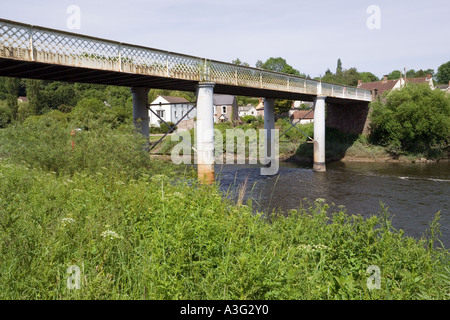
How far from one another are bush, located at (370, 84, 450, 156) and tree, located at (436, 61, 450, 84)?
321 ft

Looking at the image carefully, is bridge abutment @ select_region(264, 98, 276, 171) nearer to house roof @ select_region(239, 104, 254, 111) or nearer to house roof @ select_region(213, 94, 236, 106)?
house roof @ select_region(213, 94, 236, 106)

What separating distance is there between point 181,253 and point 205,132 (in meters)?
13.8

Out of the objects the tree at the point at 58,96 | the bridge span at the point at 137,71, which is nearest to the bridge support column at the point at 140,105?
the bridge span at the point at 137,71

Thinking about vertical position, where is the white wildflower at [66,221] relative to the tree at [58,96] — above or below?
below

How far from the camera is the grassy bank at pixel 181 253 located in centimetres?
395

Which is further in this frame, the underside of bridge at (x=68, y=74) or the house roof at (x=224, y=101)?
the house roof at (x=224, y=101)

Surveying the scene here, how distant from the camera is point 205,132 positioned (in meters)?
18.0

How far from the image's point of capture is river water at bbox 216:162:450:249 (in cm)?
1345

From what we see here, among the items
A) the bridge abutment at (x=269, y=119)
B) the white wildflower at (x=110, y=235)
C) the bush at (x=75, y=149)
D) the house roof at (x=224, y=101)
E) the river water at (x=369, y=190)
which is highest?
the house roof at (x=224, y=101)

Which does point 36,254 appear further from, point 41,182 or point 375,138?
point 375,138

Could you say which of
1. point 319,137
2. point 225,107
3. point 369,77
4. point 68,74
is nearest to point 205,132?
point 68,74

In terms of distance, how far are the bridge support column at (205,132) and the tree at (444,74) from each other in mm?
121826

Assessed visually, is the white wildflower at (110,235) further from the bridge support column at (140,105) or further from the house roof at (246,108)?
the house roof at (246,108)
